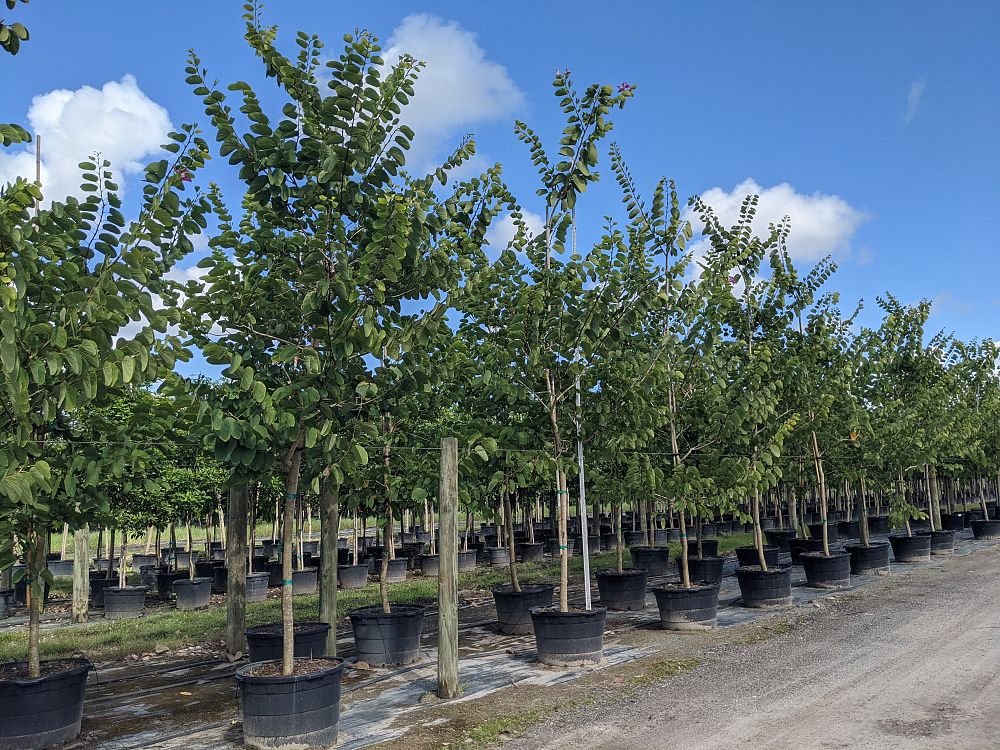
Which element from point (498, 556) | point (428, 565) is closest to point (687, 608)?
point (428, 565)

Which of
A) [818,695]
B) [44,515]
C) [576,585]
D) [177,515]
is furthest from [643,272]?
[177,515]

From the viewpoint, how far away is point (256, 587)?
51.6 ft

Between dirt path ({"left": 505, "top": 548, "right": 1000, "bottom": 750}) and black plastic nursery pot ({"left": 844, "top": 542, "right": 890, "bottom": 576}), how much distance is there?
4.73 m

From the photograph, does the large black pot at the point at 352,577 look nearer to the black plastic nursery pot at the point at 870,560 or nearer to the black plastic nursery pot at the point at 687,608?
the black plastic nursery pot at the point at 687,608

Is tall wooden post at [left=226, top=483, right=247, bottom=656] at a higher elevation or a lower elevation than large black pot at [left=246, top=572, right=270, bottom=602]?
higher

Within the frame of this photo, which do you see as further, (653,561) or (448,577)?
(653,561)

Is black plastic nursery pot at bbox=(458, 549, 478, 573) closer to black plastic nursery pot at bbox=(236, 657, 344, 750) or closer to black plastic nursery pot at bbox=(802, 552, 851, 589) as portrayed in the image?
black plastic nursery pot at bbox=(802, 552, 851, 589)

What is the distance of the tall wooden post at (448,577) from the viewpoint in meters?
7.02

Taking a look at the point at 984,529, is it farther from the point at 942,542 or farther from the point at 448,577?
the point at 448,577

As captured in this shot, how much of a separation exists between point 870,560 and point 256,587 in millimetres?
12975

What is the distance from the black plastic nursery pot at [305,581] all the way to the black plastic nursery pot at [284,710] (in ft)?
37.7

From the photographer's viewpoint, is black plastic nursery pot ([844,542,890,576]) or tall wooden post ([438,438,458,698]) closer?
tall wooden post ([438,438,458,698])

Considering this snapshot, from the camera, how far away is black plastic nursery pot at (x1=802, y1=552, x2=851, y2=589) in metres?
13.5

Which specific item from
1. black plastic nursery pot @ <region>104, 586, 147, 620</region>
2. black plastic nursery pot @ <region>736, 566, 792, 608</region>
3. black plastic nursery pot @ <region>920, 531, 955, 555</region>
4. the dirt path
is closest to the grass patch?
the dirt path
